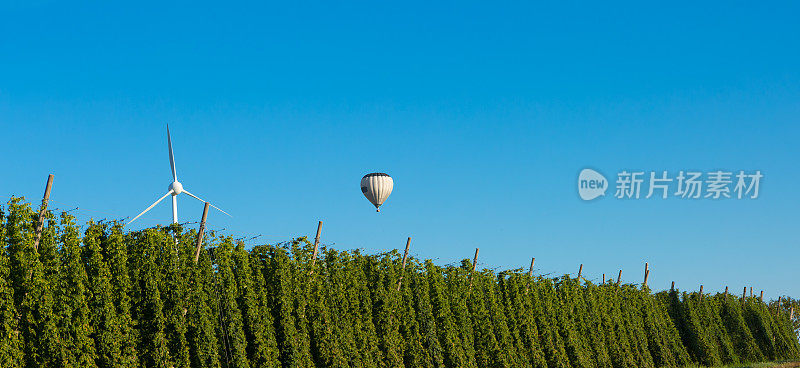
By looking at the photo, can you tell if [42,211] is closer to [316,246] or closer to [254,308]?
[254,308]

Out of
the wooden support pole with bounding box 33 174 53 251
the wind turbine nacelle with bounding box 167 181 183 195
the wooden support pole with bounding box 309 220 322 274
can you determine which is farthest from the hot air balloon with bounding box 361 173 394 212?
the wooden support pole with bounding box 33 174 53 251

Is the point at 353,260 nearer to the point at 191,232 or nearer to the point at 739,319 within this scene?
the point at 191,232

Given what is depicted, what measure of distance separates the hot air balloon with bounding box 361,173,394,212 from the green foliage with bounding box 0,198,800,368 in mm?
4036

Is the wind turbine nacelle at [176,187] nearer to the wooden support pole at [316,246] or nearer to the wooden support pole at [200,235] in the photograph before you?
the wooden support pole at [316,246]

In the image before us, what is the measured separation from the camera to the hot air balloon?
83.9 ft

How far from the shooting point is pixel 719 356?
37062mm

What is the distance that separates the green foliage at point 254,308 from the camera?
12938mm

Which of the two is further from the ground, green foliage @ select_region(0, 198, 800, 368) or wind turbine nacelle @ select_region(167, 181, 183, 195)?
wind turbine nacelle @ select_region(167, 181, 183, 195)

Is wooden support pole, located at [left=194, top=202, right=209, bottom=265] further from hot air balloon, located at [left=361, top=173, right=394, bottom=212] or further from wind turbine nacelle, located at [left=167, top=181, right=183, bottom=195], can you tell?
hot air balloon, located at [left=361, top=173, right=394, bottom=212]

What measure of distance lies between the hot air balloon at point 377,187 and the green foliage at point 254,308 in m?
4.04

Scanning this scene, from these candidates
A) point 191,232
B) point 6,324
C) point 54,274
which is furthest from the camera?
point 191,232

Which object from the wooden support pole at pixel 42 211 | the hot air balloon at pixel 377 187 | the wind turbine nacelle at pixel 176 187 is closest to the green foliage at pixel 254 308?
the wooden support pole at pixel 42 211

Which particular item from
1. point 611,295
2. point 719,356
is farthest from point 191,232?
point 719,356

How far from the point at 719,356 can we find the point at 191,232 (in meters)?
30.2
